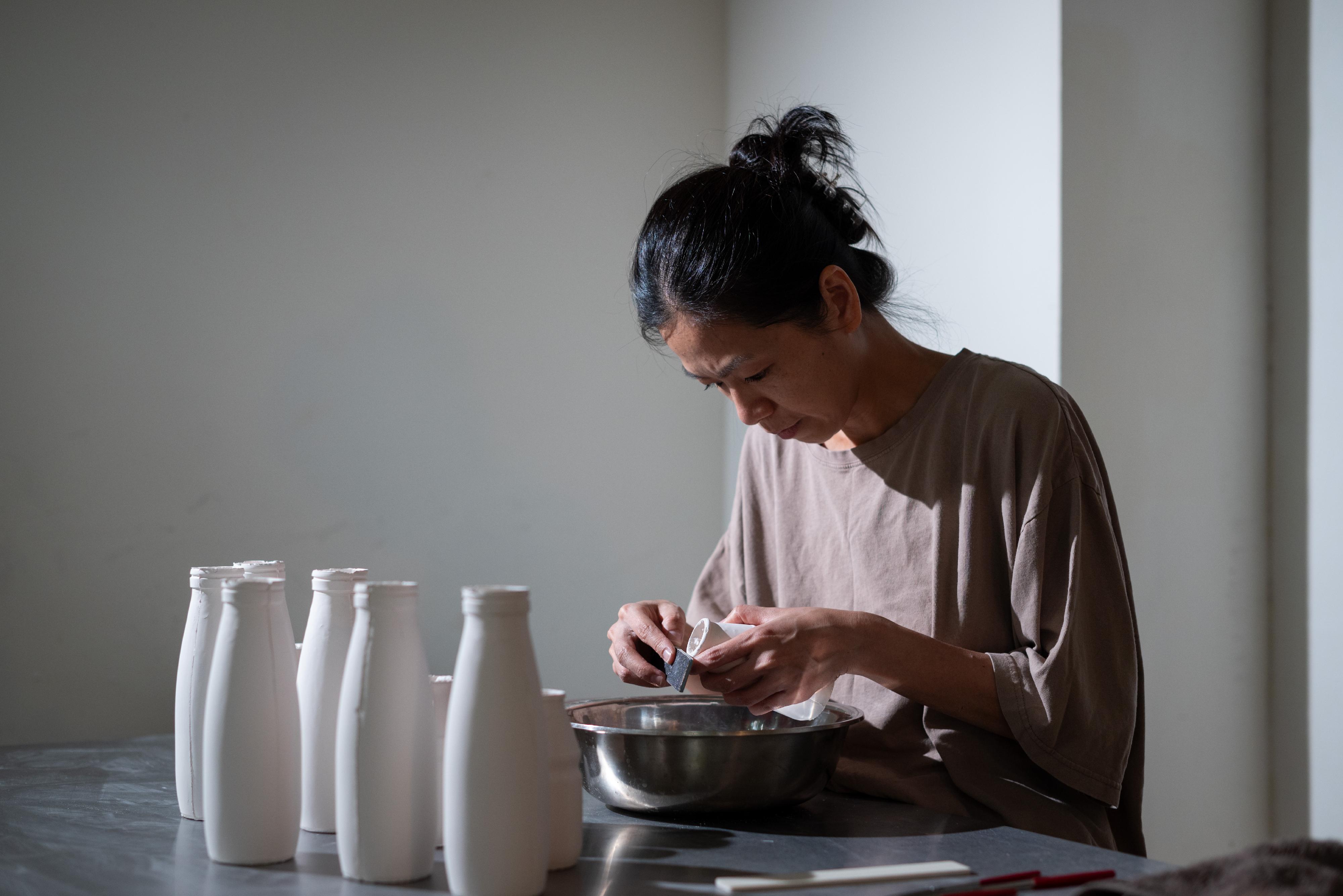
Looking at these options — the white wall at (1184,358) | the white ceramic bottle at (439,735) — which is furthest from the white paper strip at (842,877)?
the white wall at (1184,358)

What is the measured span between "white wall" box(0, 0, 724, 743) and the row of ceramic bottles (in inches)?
55.2

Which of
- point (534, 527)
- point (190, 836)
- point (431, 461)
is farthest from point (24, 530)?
point (190, 836)

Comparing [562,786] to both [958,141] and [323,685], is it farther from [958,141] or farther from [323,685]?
[958,141]

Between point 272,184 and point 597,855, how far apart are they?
1889mm

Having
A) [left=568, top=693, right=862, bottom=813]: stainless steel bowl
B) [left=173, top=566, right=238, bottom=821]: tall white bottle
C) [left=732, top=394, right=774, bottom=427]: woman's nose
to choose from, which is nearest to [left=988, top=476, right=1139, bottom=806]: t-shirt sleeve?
[left=568, top=693, right=862, bottom=813]: stainless steel bowl

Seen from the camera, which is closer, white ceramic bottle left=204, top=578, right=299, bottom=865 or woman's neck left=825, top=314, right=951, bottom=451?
white ceramic bottle left=204, top=578, right=299, bottom=865

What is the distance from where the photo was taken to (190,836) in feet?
3.24

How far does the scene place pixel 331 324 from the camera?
240cm

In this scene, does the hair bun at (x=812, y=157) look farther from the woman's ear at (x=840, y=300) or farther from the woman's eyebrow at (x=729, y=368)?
the woman's eyebrow at (x=729, y=368)

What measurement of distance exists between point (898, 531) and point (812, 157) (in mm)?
517

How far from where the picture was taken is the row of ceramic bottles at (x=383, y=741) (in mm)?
768

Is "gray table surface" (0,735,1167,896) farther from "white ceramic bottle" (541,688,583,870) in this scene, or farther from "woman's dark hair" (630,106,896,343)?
"woman's dark hair" (630,106,896,343)

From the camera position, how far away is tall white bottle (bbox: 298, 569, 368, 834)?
3.12 ft

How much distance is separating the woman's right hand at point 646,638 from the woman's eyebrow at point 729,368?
290 millimetres
